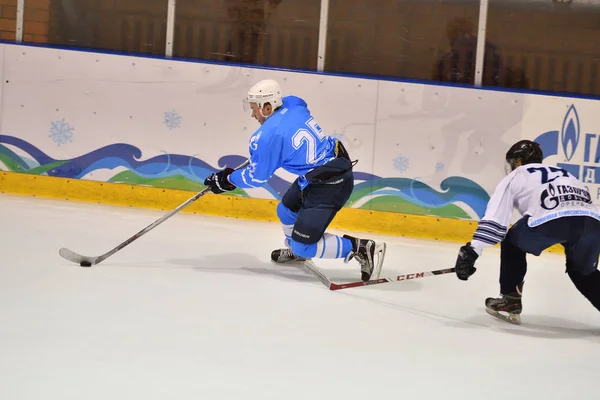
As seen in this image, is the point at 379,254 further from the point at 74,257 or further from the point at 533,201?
the point at 74,257

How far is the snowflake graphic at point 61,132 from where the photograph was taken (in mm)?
5883

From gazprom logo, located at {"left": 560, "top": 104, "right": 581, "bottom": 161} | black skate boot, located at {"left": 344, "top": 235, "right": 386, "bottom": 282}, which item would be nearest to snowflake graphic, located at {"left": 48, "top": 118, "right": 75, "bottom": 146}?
black skate boot, located at {"left": 344, "top": 235, "right": 386, "bottom": 282}

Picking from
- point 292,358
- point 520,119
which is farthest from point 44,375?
point 520,119

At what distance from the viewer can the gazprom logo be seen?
216 inches

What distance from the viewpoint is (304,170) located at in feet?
13.3

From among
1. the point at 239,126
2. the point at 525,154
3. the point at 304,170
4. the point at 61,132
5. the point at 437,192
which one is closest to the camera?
the point at 525,154

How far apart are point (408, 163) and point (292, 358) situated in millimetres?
3081

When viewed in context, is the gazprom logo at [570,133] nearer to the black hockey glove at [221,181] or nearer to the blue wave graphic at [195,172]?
the blue wave graphic at [195,172]

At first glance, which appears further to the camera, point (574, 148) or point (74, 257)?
point (574, 148)

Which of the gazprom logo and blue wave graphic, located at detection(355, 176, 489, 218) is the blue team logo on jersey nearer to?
the gazprom logo

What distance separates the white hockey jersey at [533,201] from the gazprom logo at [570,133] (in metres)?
2.24

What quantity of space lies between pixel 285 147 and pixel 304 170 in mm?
174

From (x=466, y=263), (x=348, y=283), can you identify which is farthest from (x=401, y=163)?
(x=466, y=263)

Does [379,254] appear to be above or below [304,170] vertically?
below
